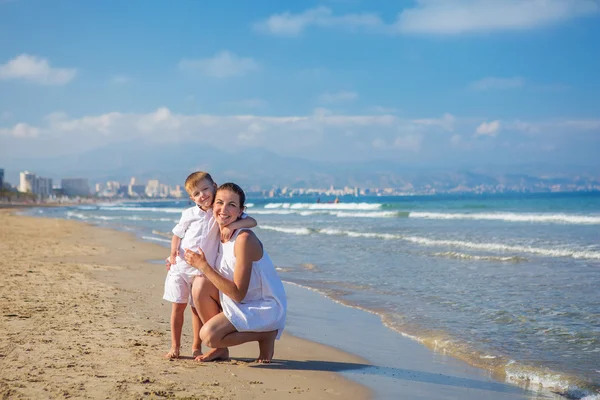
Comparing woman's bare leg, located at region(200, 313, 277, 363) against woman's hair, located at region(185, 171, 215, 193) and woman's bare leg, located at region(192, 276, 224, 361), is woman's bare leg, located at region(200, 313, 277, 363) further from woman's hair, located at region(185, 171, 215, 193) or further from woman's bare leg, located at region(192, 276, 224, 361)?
woman's hair, located at region(185, 171, 215, 193)

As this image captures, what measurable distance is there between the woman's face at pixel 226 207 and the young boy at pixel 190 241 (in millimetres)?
187

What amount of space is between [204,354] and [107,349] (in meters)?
0.80

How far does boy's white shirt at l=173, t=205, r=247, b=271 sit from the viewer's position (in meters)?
4.87

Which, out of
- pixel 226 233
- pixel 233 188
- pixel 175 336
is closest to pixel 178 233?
pixel 226 233

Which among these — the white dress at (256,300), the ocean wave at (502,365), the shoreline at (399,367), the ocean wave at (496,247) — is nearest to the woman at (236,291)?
the white dress at (256,300)

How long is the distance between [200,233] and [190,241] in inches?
4.2

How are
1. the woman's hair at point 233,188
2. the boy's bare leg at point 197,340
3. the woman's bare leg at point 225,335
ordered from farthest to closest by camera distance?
the boy's bare leg at point 197,340
the woman's bare leg at point 225,335
the woman's hair at point 233,188

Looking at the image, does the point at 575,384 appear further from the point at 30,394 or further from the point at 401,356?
the point at 30,394

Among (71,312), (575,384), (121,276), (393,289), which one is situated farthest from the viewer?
(121,276)

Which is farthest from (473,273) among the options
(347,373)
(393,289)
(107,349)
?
(107,349)

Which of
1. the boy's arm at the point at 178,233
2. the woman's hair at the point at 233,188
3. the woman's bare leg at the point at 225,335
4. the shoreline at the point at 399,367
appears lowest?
the shoreline at the point at 399,367

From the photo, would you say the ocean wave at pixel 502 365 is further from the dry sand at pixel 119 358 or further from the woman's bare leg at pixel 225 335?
the woman's bare leg at pixel 225 335

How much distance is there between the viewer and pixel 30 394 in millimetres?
3725

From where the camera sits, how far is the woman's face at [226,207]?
4.66 m
